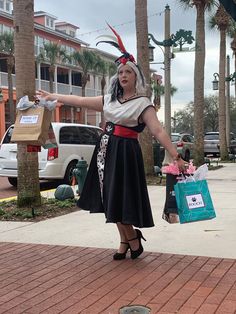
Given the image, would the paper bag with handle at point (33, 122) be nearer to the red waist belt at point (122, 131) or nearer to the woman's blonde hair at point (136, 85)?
the woman's blonde hair at point (136, 85)

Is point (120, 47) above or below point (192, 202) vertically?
above

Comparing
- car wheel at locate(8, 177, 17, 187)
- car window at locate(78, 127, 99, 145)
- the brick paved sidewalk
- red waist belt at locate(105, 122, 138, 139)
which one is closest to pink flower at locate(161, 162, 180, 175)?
red waist belt at locate(105, 122, 138, 139)

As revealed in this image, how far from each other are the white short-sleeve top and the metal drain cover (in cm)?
173

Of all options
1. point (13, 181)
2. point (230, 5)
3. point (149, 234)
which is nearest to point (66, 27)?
point (13, 181)

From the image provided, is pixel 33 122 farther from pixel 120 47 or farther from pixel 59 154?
pixel 59 154

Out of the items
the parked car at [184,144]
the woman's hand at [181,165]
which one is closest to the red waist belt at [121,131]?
the woman's hand at [181,165]

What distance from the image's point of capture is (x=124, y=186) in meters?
4.61

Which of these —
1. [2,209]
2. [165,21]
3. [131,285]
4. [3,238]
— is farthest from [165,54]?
[131,285]

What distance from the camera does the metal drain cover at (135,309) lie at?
3.63 metres

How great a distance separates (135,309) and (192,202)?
122 centimetres

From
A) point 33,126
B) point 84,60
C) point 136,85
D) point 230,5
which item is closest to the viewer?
point 230,5

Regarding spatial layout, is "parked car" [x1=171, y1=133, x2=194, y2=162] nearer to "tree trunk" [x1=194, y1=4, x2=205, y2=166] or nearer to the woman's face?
"tree trunk" [x1=194, y1=4, x2=205, y2=166]

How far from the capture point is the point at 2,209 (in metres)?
7.92

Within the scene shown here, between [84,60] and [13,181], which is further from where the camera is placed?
[84,60]
